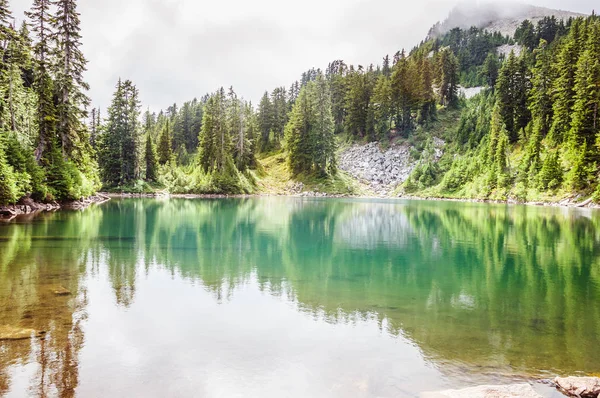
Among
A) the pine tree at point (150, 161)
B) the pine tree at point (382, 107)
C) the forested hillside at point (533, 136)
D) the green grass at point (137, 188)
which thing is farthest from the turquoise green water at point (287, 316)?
the pine tree at point (382, 107)

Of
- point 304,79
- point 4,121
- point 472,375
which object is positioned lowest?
point 472,375

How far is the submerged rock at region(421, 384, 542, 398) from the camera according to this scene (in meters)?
6.63

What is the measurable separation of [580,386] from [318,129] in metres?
88.1

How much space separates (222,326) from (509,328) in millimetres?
7187

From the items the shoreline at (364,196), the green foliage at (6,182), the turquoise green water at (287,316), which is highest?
the green foliage at (6,182)

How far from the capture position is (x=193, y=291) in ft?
43.5

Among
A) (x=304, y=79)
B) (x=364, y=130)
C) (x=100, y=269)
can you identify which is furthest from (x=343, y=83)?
(x=100, y=269)

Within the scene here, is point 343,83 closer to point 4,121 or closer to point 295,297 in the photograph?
point 4,121

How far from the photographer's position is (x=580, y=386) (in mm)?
6855

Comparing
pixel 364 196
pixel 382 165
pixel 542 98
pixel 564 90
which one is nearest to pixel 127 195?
pixel 364 196

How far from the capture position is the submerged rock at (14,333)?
8.66m

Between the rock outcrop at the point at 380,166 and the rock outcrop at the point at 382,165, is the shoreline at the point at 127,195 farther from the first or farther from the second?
the rock outcrop at the point at 380,166

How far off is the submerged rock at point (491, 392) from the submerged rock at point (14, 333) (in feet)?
26.7

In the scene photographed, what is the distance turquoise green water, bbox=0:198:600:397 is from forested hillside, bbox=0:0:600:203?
20456 millimetres
